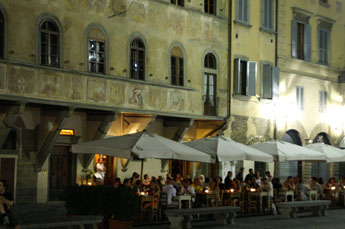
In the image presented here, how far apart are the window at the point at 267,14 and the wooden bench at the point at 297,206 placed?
1084 centimetres

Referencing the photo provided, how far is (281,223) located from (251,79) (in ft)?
37.0

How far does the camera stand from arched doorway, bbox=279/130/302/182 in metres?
34.7

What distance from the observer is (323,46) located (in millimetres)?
37000

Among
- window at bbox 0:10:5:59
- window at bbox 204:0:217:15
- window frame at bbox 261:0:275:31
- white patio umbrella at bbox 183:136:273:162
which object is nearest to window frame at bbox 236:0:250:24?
window frame at bbox 261:0:275:31

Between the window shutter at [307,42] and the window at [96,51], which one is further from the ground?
the window shutter at [307,42]

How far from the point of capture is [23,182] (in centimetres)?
2406

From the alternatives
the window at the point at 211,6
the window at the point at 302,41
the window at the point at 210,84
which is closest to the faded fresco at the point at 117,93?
the window at the point at 210,84

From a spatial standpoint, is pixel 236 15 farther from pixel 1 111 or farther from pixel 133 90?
pixel 1 111

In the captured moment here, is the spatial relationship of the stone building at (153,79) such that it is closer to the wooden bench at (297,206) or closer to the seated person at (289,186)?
the seated person at (289,186)

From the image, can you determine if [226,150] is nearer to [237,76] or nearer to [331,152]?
[331,152]

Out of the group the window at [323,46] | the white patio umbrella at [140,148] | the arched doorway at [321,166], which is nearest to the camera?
the white patio umbrella at [140,148]

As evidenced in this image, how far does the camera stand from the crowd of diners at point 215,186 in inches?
829

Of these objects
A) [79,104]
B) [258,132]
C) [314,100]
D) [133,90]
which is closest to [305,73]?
[314,100]

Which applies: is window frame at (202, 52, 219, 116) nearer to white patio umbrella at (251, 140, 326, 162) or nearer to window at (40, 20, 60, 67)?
white patio umbrella at (251, 140, 326, 162)
